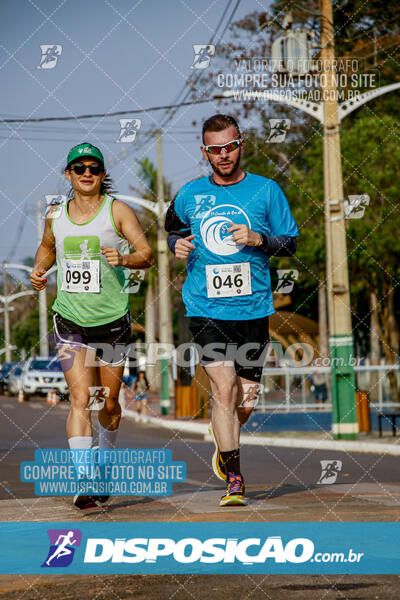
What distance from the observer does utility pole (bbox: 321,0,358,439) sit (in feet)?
57.6

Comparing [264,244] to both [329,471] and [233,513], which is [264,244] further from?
[329,471]

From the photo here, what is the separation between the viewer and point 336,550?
495cm

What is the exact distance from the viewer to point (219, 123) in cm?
644

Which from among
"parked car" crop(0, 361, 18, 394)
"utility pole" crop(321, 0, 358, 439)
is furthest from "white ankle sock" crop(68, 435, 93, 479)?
"parked car" crop(0, 361, 18, 394)

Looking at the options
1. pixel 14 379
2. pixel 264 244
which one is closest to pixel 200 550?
pixel 264 244

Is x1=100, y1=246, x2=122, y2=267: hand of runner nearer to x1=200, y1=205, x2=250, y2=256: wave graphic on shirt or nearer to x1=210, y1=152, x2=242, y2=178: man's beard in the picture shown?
x1=200, y1=205, x2=250, y2=256: wave graphic on shirt

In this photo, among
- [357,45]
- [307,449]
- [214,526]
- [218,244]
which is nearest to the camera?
[214,526]

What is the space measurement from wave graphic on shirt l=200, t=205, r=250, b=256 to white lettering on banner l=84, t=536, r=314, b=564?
191 centimetres

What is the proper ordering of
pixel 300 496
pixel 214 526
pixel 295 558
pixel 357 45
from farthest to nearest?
1. pixel 357 45
2. pixel 300 496
3. pixel 214 526
4. pixel 295 558

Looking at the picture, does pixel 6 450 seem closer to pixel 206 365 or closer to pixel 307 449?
pixel 307 449

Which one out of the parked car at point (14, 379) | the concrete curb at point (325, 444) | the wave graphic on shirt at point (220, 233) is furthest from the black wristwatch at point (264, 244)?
the parked car at point (14, 379)

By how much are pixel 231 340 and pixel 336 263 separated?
11.7 metres

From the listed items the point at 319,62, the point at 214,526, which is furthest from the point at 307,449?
the point at 214,526

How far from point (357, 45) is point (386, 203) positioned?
30.4 feet
